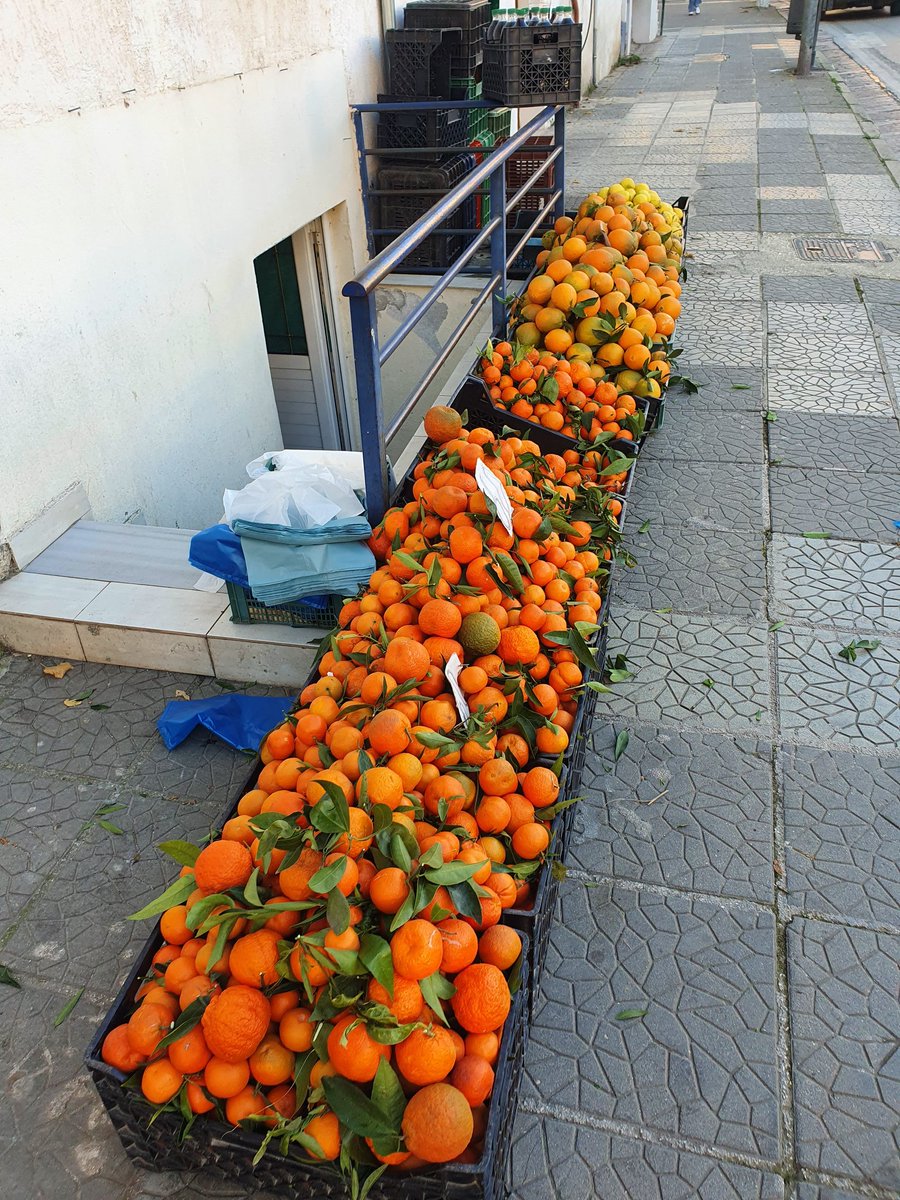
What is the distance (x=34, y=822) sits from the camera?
10.1 ft

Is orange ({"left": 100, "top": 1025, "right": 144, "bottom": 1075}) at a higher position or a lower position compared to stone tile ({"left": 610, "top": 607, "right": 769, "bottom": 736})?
higher

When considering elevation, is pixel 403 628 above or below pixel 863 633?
above

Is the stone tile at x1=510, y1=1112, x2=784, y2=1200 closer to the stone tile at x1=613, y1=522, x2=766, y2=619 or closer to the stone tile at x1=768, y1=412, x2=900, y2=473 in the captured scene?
the stone tile at x1=613, y1=522, x2=766, y2=619

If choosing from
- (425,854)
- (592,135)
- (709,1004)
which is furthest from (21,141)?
(592,135)

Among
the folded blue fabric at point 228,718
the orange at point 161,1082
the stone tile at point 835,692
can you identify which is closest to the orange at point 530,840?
the orange at point 161,1082

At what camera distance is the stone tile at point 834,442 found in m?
4.94

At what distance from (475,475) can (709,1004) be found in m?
1.72

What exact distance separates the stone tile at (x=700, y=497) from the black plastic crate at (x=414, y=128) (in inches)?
141

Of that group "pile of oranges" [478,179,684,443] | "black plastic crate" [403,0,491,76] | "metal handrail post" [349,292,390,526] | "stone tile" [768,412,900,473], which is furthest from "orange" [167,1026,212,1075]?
"black plastic crate" [403,0,491,76]

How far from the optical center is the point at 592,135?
13344mm

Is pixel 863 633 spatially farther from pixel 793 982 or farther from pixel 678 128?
pixel 678 128

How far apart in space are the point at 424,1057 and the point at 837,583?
294 cm

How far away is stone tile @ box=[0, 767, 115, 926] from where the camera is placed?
2876mm

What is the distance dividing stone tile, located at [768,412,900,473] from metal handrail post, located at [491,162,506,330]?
1.68 metres
